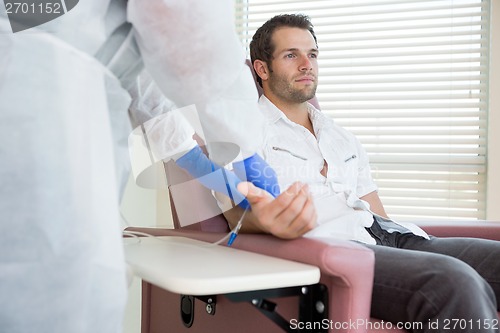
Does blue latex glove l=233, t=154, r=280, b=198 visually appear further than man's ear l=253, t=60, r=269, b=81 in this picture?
No

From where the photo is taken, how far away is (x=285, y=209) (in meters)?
0.96

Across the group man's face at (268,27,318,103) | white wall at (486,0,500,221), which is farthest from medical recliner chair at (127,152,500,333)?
white wall at (486,0,500,221)

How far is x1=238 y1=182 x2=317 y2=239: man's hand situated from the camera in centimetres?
95

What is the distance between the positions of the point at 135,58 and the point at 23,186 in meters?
0.22

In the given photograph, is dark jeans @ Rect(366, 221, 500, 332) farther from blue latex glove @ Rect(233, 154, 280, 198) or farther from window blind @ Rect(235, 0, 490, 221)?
window blind @ Rect(235, 0, 490, 221)

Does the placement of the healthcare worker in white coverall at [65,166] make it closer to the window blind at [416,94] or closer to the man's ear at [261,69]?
the man's ear at [261,69]

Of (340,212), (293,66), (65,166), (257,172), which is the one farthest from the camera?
(293,66)

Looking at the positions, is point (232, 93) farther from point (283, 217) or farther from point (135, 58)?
point (283, 217)

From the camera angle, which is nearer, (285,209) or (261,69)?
(285,209)

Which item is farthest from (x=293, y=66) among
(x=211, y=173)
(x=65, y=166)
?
(x=65, y=166)

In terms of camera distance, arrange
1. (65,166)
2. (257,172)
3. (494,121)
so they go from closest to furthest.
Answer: (65,166) → (257,172) → (494,121)

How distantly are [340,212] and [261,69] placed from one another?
0.58 metres

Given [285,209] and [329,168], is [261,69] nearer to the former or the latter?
[329,168]

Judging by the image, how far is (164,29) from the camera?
64cm
